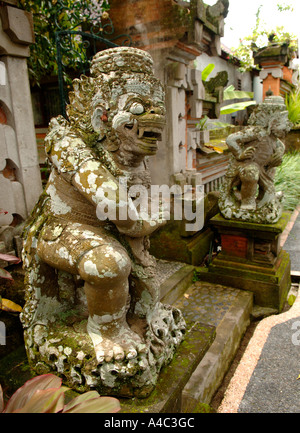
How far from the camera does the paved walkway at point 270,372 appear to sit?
97.6 inches

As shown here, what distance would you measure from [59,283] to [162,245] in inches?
93.2

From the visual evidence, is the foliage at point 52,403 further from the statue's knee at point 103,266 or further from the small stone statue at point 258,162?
the small stone statue at point 258,162

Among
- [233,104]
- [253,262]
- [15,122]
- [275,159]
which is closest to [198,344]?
[15,122]

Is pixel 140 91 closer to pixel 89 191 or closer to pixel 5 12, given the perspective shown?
pixel 89 191

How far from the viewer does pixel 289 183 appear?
748 centimetres

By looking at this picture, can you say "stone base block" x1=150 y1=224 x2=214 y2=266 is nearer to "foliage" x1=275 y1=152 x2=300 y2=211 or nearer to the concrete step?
the concrete step

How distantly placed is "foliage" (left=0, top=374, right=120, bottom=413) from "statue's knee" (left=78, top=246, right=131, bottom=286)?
0.46 m

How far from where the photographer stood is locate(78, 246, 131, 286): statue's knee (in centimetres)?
154

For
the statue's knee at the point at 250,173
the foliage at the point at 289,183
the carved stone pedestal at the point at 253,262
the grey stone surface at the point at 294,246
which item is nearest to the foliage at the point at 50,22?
the statue's knee at the point at 250,173

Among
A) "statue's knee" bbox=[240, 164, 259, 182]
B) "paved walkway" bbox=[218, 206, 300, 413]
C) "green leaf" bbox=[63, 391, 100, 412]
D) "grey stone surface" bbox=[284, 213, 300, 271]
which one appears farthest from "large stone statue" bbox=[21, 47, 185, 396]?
"grey stone surface" bbox=[284, 213, 300, 271]

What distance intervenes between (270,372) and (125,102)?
2418 mm
